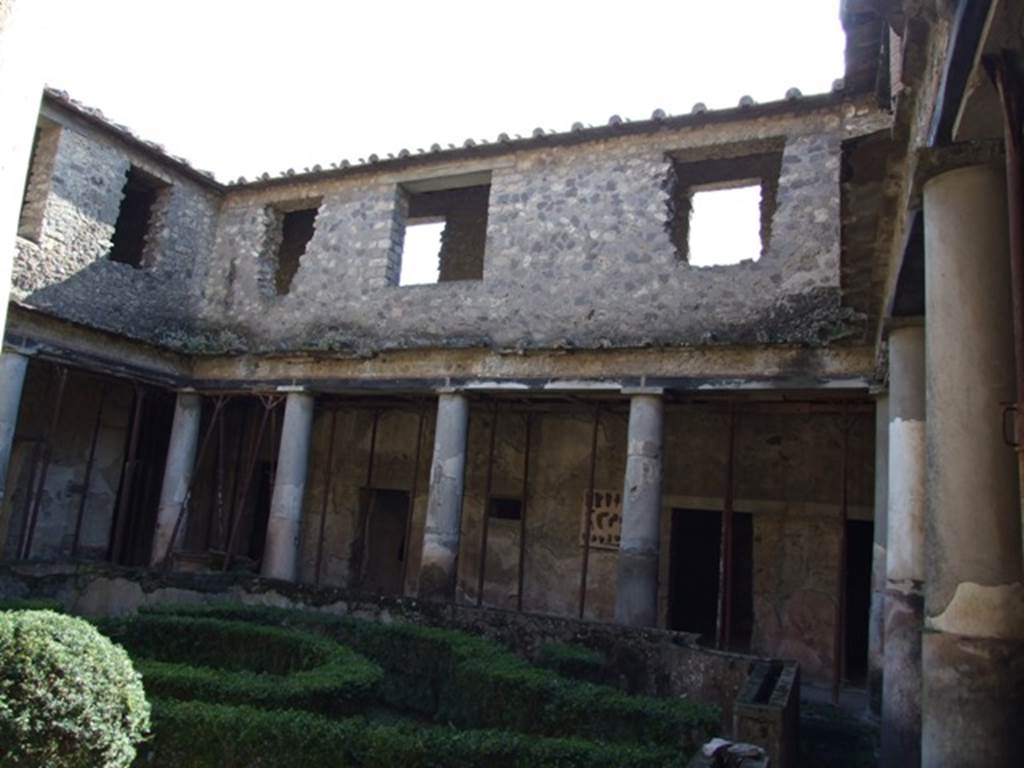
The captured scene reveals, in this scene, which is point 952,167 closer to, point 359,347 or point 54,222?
point 359,347

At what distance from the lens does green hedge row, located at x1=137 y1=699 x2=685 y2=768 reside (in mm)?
4691

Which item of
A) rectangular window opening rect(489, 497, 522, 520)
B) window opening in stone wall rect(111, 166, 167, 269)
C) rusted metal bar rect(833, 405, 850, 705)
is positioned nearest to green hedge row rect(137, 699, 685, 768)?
rusted metal bar rect(833, 405, 850, 705)

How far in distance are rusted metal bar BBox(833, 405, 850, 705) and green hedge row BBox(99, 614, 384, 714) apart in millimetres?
4981

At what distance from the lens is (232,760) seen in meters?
4.89

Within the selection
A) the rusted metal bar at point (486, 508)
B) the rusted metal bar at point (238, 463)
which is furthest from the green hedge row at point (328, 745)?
the rusted metal bar at point (238, 463)

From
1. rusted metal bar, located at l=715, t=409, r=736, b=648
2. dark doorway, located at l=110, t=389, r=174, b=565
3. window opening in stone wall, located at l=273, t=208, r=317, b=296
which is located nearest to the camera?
rusted metal bar, located at l=715, t=409, r=736, b=648

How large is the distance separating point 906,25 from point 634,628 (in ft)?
18.0

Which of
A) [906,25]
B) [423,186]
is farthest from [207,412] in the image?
[906,25]

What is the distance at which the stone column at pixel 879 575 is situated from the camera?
784 centimetres

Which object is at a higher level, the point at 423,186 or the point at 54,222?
the point at 423,186

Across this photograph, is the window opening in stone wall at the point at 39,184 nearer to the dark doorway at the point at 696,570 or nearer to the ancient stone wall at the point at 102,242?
the ancient stone wall at the point at 102,242

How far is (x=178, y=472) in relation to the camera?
12227 millimetres

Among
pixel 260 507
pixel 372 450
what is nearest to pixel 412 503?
pixel 372 450

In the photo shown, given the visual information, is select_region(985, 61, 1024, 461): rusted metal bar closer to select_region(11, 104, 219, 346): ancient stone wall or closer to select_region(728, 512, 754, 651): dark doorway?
select_region(728, 512, 754, 651): dark doorway
